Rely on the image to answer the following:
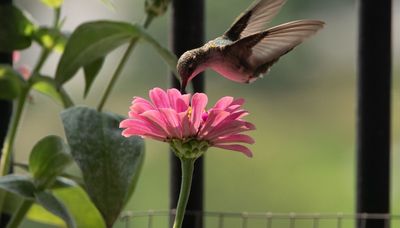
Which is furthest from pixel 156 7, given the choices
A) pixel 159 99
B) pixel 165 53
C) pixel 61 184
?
pixel 159 99

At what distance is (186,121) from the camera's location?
1.01ft

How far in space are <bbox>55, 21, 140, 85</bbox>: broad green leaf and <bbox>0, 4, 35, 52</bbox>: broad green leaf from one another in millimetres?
94

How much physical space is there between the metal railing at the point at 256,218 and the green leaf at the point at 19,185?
146mm

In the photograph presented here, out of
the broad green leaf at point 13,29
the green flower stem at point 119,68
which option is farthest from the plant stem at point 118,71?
the broad green leaf at point 13,29

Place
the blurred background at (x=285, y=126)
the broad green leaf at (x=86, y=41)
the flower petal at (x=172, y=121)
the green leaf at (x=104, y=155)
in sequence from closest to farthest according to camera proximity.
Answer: the flower petal at (x=172, y=121) < the green leaf at (x=104, y=155) < the broad green leaf at (x=86, y=41) < the blurred background at (x=285, y=126)

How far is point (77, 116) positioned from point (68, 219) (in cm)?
7

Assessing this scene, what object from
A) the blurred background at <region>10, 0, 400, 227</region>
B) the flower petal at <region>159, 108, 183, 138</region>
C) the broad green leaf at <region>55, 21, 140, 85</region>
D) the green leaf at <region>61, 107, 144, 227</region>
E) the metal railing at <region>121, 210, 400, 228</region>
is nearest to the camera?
the flower petal at <region>159, 108, 183, 138</region>

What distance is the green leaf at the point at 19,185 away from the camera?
0.49m

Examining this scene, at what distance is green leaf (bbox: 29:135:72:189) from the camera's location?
541 millimetres

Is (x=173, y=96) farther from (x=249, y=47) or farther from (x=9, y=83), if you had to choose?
(x=9, y=83)

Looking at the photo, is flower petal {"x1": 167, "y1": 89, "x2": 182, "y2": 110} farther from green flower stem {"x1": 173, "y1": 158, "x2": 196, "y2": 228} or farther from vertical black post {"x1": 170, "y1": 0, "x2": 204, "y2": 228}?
vertical black post {"x1": 170, "y1": 0, "x2": 204, "y2": 228}

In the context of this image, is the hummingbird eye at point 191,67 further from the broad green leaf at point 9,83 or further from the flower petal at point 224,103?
the broad green leaf at point 9,83

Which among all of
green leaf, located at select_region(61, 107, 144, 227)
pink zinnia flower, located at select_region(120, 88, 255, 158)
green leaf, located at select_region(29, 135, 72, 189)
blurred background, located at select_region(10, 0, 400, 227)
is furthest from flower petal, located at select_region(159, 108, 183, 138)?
blurred background, located at select_region(10, 0, 400, 227)

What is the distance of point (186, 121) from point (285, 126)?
0.51 meters
